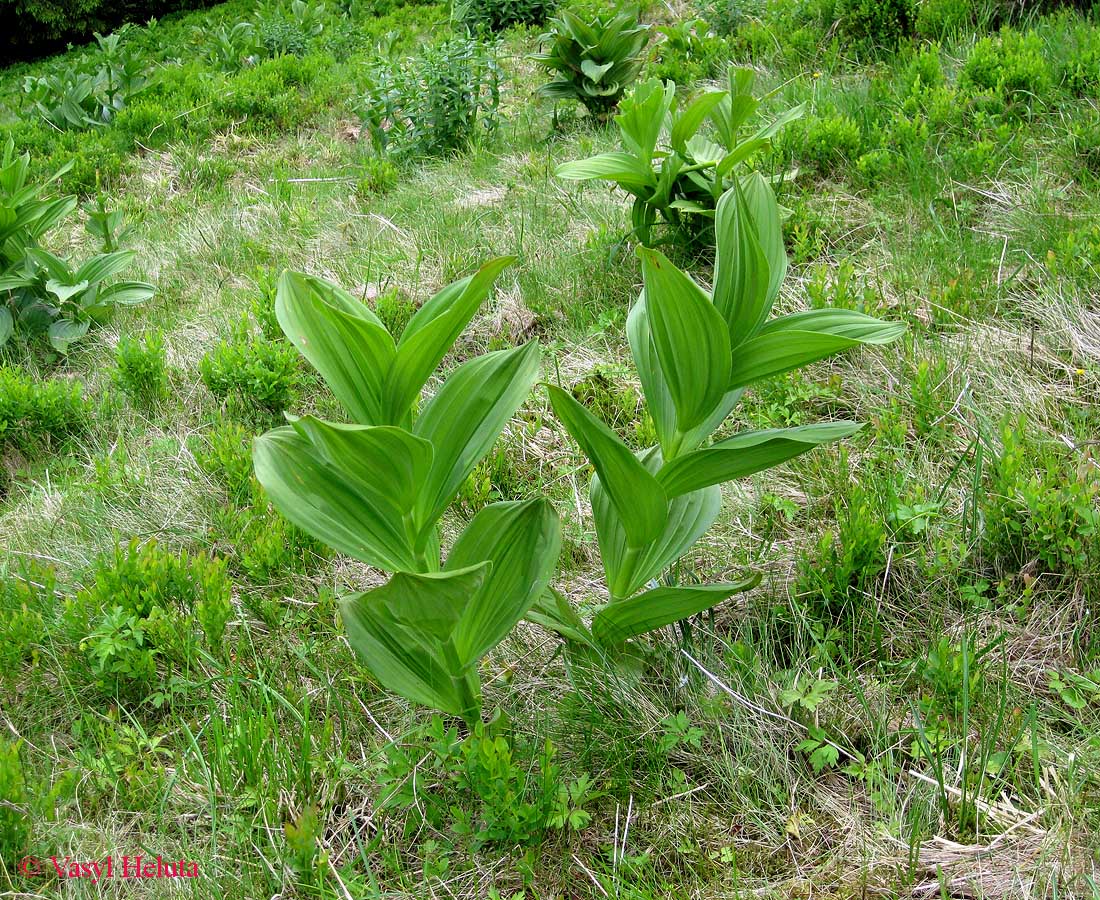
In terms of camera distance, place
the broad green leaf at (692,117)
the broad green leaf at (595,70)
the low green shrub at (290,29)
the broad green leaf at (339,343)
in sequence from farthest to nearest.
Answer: the low green shrub at (290,29) < the broad green leaf at (595,70) < the broad green leaf at (692,117) < the broad green leaf at (339,343)

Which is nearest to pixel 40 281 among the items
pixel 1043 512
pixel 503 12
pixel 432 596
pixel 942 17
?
pixel 432 596

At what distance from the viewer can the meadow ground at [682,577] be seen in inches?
68.6

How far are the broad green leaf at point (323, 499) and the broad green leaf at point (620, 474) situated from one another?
0.40m

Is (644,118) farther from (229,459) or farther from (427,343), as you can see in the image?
(427,343)

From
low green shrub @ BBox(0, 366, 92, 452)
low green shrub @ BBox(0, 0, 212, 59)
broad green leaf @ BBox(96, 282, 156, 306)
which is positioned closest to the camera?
low green shrub @ BBox(0, 366, 92, 452)

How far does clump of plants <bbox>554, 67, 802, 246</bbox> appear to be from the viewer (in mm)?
3398

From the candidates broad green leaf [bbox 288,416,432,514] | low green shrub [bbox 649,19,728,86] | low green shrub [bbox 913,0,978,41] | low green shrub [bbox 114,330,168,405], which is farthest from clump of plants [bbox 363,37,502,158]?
broad green leaf [bbox 288,416,432,514]

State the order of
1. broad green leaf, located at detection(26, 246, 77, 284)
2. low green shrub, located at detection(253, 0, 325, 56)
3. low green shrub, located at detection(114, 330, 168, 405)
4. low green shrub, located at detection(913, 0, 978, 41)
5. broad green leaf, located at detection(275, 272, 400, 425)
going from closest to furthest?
broad green leaf, located at detection(275, 272, 400, 425) < low green shrub, located at detection(114, 330, 168, 405) < broad green leaf, located at detection(26, 246, 77, 284) < low green shrub, located at detection(913, 0, 978, 41) < low green shrub, located at detection(253, 0, 325, 56)

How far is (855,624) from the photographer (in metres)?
2.13

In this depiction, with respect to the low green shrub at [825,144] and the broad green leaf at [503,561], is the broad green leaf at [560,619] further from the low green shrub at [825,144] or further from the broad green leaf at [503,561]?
the low green shrub at [825,144]

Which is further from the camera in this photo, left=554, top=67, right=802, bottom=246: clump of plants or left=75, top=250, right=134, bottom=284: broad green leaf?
left=75, top=250, right=134, bottom=284: broad green leaf

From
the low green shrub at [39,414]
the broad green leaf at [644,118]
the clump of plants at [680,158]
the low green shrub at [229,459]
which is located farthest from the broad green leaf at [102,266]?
the broad green leaf at [644,118]

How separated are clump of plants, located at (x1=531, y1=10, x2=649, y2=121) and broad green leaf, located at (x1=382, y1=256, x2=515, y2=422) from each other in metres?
4.42

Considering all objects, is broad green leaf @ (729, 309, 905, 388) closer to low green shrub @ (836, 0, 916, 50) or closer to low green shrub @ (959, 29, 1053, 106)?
low green shrub @ (959, 29, 1053, 106)
